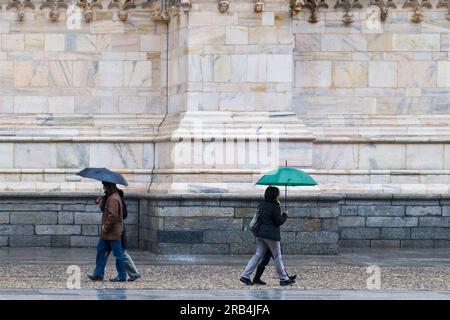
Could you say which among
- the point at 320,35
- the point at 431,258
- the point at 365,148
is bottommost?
the point at 431,258

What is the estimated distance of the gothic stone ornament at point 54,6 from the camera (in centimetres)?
3250

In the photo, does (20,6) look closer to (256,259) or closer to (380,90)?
(380,90)

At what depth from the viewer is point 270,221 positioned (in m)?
24.9

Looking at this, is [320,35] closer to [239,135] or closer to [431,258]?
[239,135]

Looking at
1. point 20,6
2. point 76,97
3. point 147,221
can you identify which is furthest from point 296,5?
point 20,6

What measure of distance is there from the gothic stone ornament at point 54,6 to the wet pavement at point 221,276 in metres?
5.06

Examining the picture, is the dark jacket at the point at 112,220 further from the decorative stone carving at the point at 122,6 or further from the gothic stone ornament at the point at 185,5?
the decorative stone carving at the point at 122,6

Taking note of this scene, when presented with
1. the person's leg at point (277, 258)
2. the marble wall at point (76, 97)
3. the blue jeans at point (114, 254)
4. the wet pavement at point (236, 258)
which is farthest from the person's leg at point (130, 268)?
the marble wall at point (76, 97)

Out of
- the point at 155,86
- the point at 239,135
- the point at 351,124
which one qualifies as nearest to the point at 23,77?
the point at 155,86

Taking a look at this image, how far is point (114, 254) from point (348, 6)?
9846mm

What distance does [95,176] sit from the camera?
25031 millimetres

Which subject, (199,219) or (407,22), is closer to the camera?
(199,219)

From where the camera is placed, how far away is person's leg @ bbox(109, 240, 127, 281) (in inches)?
989
